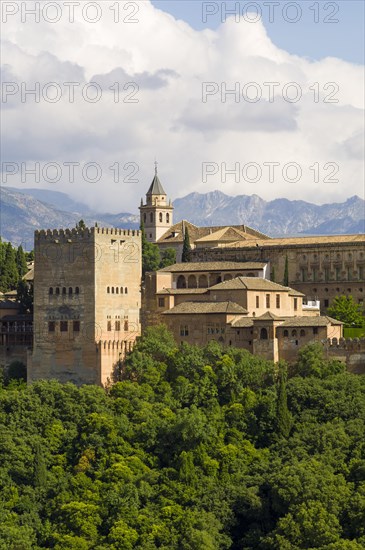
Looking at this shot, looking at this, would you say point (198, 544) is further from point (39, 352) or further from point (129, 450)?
point (39, 352)

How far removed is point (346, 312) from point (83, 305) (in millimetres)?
18632

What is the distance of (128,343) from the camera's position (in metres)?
78.5

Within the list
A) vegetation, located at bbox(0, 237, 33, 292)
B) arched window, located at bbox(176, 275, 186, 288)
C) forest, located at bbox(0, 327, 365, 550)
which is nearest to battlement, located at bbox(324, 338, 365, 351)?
forest, located at bbox(0, 327, 365, 550)

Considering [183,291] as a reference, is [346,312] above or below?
below

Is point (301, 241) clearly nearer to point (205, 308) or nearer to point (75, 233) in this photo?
point (205, 308)

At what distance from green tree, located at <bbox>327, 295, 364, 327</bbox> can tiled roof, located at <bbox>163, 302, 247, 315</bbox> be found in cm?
1063

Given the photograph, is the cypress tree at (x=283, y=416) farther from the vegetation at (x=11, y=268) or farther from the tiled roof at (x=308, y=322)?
the vegetation at (x=11, y=268)

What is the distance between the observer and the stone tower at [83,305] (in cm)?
7725

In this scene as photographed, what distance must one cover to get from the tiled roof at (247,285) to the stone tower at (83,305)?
507 centimetres

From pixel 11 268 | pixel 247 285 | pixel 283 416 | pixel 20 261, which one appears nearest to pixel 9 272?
pixel 11 268

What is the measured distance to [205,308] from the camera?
257ft

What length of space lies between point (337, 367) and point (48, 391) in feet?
51.1

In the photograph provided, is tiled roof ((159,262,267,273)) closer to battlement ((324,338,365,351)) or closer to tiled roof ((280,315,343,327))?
tiled roof ((280,315,343,327))

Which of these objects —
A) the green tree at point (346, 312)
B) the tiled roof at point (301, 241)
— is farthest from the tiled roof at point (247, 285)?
the tiled roof at point (301, 241)
